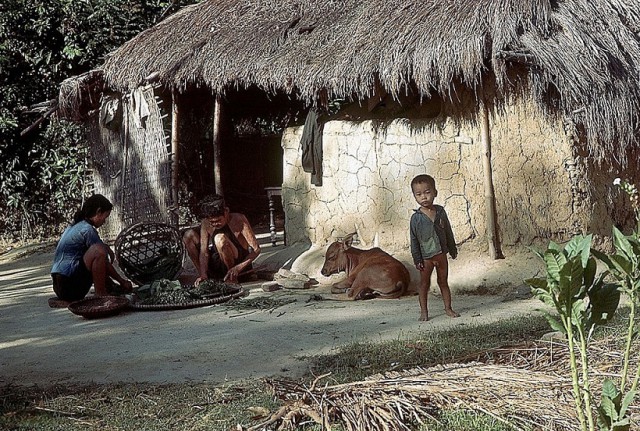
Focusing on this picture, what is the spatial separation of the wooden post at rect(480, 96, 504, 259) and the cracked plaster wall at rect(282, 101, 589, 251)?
0.06 metres

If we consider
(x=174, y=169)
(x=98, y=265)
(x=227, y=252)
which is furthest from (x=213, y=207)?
(x=174, y=169)

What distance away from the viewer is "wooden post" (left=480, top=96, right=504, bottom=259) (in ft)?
25.0

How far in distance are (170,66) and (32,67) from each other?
5.09m

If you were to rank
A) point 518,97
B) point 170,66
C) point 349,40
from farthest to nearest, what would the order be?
point 170,66 → point 349,40 → point 518,97

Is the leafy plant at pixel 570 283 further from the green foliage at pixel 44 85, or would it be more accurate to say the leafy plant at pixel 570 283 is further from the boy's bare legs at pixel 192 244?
the green foliage at pixel 44 85

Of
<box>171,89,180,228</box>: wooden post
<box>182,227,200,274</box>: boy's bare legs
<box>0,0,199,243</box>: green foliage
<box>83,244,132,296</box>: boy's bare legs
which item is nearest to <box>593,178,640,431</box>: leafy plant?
<box>83,244,132,296</box>: boy's bare legs

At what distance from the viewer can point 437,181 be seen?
8.07m

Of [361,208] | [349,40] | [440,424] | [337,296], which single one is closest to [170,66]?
[349,40]

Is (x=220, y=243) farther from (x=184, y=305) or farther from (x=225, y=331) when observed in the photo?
(x=225, y=331)

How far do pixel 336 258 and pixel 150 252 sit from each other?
6.51ft

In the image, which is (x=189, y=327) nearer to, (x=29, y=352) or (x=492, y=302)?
(x=29, y=352)

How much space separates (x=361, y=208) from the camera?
8.65 m

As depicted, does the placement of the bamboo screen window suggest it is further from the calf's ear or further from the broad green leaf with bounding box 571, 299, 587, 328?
the broad green leaf with bounding box 571, 299, 587, 328

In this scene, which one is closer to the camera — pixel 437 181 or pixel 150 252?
pixel 437 181
